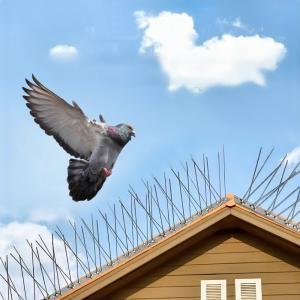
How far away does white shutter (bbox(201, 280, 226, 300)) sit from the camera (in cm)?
1047

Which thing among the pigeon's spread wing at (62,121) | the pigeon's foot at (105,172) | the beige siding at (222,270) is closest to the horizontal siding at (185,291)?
the beige siding at (222,270)

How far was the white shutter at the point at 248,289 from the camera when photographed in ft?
33.9

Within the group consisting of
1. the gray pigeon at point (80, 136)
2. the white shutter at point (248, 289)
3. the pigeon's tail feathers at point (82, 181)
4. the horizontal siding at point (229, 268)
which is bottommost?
the white shutter at point (248, 289)

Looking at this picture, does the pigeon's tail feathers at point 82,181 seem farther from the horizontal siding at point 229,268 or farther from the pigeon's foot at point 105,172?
the horizontal siding at point 229,268

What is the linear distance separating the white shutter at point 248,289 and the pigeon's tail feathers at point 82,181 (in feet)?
26.3

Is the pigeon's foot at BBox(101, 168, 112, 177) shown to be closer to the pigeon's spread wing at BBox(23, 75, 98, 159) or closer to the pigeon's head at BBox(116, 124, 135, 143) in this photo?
the pigeon's spread wing at BBox(23, 75, 98, 159)

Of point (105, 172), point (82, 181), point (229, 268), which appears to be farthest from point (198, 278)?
point (82, 181)

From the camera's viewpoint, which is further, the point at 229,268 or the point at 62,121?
the point at 62,121

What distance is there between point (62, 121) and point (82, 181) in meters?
1.73

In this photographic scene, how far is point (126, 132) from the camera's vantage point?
17688mm

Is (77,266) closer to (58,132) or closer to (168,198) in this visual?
(168,198)

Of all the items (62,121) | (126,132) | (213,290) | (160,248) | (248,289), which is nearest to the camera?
(248,289)

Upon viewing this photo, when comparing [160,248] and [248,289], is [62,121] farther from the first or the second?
[248,289]

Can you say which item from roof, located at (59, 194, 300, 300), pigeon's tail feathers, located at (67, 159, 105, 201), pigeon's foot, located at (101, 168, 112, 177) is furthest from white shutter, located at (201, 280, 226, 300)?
pigeon's tail feathers, located at (67, 159, 105, 201)
